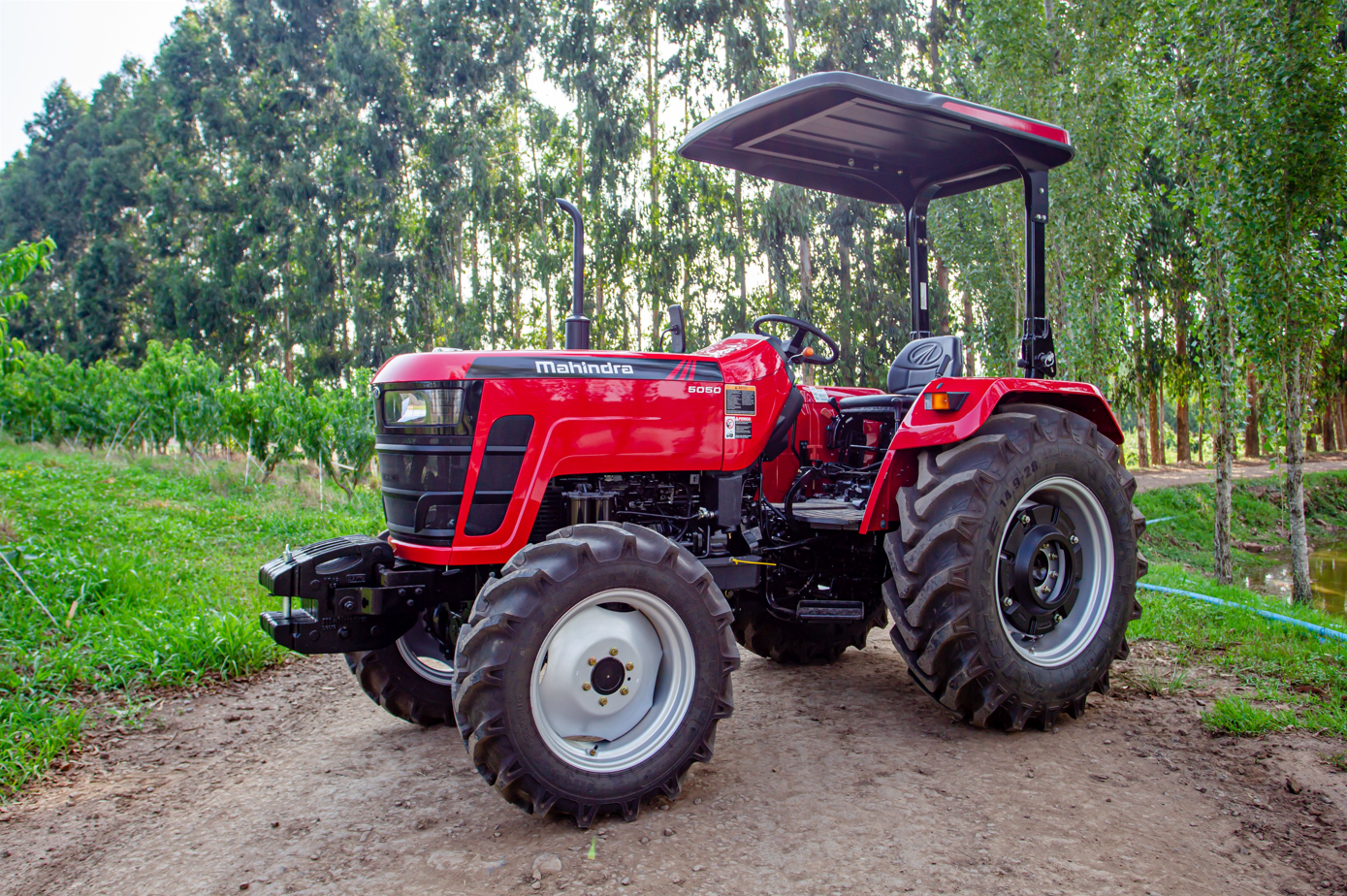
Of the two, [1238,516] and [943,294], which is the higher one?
[943,294]

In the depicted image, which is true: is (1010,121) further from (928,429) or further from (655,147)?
(655,147)

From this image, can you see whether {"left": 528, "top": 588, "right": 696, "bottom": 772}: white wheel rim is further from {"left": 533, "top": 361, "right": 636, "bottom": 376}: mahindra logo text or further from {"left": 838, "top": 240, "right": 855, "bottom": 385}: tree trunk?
{"left": 838, "top": 240, "right": 855, "bottom": 385}: tree trunk

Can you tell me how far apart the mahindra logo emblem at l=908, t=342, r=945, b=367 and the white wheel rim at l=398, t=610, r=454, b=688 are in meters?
2.65

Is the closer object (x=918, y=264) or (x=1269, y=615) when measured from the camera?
→ (x=918, y=264)

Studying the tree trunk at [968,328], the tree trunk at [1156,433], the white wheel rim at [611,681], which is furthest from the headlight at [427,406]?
the tree trunk at [1156,433]

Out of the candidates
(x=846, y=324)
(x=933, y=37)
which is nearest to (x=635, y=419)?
(x=846, y=324)

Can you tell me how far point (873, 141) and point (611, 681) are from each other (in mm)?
2864

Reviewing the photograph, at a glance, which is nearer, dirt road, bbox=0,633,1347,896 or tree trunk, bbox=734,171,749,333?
dirt road, bbox=0,633,1347,896

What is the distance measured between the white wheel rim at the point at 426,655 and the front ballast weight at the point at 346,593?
0.53 meters

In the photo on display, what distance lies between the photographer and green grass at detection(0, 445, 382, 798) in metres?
4.29

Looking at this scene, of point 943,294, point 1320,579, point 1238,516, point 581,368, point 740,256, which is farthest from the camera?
point 740,256

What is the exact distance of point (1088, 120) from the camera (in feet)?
38.1

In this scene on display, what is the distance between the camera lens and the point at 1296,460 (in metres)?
8.04

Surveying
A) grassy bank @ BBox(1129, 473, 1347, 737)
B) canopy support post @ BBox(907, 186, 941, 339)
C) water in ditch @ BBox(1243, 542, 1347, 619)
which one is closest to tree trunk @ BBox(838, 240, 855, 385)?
water in ditch @ BBox(1243, 542, 1347, 619)
